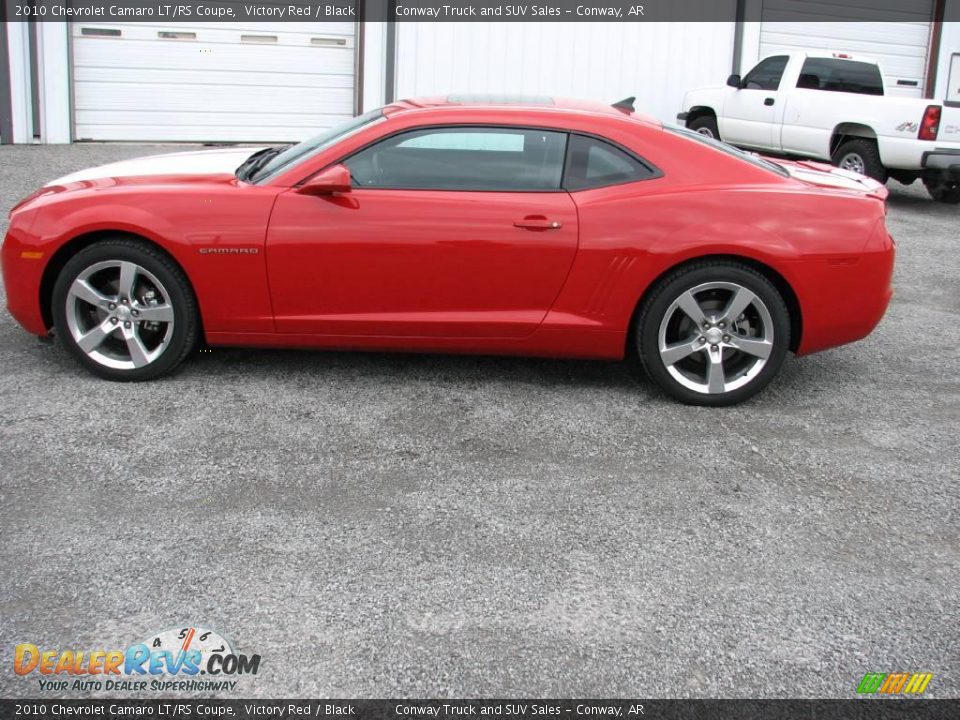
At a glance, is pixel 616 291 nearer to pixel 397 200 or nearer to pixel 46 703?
pixel 397 200

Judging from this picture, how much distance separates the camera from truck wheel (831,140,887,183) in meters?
12.1

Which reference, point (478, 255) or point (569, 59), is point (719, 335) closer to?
point (478, 255)

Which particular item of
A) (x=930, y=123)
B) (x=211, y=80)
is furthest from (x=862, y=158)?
(x=211, y=80)

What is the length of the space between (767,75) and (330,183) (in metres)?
9.87

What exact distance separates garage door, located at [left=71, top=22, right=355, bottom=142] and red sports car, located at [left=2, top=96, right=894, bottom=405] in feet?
29.0

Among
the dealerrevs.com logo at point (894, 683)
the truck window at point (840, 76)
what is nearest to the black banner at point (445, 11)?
the truck window at point (840, 76)

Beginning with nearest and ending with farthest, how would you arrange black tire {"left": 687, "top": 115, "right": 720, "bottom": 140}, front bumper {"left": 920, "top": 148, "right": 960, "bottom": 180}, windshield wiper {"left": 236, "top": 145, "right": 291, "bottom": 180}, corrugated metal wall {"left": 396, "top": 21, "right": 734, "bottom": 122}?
windshield wiper {"left": 236, "top": 145, "right": 291, "bottom": 180} < front bumper {"left": 920, "top": 148, "right": 960, "bottom": 180} < black tire {"left": 687, "top": 115, "right": 720, "bottom": 140} < corrugated metal wall {"left": 396, "top": 21, "right": 734, "bottom": 122}

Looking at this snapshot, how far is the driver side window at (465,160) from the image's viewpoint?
5180 millimetres

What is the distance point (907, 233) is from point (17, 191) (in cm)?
845

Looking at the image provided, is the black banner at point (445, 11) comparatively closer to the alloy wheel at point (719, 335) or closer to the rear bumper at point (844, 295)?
the alloy wheel at point (719, 335)

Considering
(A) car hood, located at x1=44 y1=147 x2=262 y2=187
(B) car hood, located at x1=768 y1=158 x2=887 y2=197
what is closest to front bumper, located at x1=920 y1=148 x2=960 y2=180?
(B) car hood, located at x1=768 y1=158 x2=887 y2=197

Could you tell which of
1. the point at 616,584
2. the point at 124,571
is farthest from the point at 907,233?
the point at 124,571

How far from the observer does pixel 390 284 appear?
5.11m

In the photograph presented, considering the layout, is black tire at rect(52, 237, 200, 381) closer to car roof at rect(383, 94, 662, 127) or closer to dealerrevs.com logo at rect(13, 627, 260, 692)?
car roof at rect(383, 94, 662, 127)
